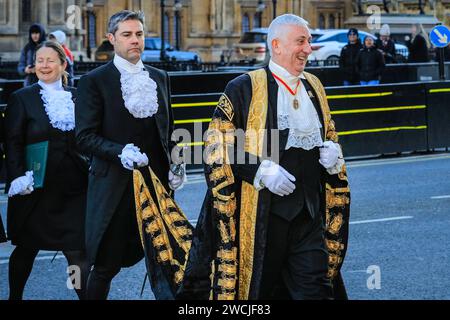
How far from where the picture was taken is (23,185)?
8.81 metres

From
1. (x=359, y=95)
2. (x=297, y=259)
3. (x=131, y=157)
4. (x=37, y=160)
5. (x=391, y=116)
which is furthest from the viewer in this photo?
(x=391, y=116)

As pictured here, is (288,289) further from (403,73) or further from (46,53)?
(403,73)

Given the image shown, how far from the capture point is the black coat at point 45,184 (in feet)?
29.1

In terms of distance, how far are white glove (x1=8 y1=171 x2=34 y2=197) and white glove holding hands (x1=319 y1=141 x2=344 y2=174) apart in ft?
7.91

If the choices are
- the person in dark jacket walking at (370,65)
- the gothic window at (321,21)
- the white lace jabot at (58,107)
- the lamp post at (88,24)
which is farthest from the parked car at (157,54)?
the white lace jabot at (58,107)

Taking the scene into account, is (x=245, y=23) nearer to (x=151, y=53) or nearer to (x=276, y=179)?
(x=151, y=53)

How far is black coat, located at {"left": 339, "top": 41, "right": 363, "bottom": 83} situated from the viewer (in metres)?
24.2

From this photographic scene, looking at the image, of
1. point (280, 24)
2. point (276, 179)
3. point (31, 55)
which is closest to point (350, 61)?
point (31, 55)

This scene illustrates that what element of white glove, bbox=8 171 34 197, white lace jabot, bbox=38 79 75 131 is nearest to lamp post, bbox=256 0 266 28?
white lace jabot, bbox=38 79 75 131

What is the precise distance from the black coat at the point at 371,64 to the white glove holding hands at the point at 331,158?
16400 mm

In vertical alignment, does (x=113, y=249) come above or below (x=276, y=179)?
below

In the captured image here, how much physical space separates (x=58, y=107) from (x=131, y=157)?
1215mm

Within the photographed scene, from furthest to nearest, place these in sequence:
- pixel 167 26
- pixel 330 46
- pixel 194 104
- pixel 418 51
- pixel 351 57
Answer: pixel 167 26 → pixel 330 46 → pixel 418 51 → pixel 351 57 → pixel 194 104

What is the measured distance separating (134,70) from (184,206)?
6119 mm
